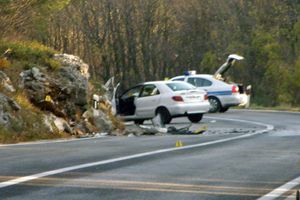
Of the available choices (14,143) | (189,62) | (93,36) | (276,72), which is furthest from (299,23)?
(14,143)

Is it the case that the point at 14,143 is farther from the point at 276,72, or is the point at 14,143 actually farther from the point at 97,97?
the point at 276,72

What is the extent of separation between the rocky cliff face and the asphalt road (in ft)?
11.1

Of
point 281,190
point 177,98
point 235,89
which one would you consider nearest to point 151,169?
point 281,190

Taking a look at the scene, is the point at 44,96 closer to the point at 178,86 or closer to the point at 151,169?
the point at 178,86

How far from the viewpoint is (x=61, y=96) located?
810 inches

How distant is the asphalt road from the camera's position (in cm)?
881

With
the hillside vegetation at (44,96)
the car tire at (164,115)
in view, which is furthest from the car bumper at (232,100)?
the hillside vegetation at (44,96)

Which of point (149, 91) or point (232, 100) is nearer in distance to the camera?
point (149, 91)

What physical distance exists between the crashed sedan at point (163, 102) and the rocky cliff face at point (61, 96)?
307cm

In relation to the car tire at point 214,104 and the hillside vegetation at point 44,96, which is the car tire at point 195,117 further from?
the car tire at point 214,104

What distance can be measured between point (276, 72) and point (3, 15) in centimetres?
2527

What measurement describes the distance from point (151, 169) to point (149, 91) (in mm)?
14291

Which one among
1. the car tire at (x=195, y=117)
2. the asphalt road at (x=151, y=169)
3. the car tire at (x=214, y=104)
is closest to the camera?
the asphalt road at (x=151, y=169)

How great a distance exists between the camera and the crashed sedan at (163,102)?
24406mm
